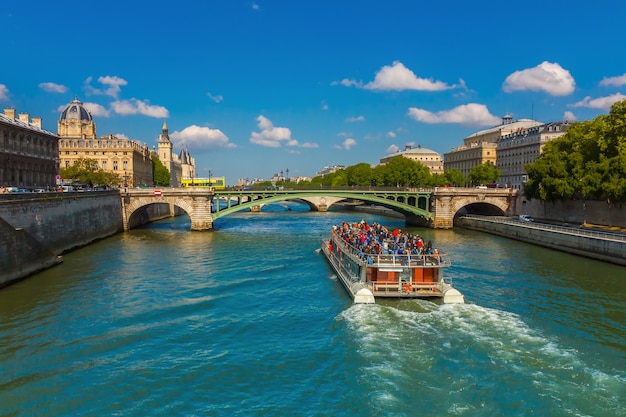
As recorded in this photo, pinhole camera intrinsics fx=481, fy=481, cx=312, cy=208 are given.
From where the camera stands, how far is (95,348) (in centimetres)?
1834

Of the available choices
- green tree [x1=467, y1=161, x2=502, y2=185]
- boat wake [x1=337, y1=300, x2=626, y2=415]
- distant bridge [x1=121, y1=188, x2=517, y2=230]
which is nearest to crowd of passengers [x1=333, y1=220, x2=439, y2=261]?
boat wake [x1=337, y1=300, x2=626, y2=415]

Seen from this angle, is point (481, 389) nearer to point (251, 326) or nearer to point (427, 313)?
point (427, 313)

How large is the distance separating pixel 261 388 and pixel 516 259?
2937 cm

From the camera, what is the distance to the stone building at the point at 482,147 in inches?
4680

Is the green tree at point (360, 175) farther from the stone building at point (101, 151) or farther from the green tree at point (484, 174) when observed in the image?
the stone building at point (101, 151)

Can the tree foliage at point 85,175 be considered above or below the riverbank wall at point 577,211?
above

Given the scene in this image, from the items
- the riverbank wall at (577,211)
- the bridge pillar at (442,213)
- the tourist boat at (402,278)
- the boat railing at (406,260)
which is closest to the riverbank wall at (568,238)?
the riverbank wall at (577,211)

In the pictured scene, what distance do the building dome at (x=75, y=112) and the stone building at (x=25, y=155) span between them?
4195cm

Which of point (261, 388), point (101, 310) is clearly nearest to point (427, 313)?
point (261, 388)

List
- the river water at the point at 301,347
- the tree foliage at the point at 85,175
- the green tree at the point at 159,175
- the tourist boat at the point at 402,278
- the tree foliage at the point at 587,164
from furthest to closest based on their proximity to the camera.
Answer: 1. the green tree at the point at 159,175
2. the tree foliage at the point at 85,175
3. the tree foliage at the point at 587,164
4. the tourist boat at the point at 402,278
5. the river water at the point at 301,347

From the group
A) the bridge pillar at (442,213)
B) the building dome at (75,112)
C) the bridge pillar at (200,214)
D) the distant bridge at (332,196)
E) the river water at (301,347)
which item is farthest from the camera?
the building dome at (75,112)

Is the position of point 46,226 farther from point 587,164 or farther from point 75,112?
point 75,112

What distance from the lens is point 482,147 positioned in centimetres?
11894

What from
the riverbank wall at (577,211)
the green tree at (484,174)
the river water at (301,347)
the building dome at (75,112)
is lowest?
the river water at (301,347)
